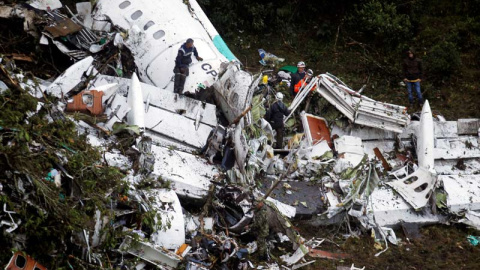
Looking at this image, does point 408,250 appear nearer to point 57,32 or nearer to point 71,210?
point 71,210

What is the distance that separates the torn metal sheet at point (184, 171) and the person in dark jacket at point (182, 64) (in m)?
1.86

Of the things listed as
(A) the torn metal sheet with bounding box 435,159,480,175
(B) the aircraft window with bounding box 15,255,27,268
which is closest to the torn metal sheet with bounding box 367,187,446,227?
(A) the torn metal sheet with bounding box 435,159,480,175

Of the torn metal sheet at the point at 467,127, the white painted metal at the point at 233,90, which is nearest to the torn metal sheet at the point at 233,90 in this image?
the white painted metal at the point at 233,90

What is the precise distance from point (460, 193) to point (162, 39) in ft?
21.3

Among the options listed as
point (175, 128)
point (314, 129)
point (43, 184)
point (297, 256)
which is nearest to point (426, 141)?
point (314, 129)

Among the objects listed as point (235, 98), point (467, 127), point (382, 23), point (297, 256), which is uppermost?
point (382, 23)

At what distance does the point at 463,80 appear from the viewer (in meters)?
16.3

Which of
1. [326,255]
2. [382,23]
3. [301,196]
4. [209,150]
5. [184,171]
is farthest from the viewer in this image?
[382,23]

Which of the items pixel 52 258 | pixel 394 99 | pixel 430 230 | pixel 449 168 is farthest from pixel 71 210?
pixel 394 99

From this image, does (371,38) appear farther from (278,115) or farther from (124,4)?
(124,4)

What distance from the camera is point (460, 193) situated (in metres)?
11.7

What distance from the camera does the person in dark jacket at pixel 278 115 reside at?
12172 mm

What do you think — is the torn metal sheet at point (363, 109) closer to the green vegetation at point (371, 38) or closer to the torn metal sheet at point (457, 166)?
the torn metal sheet at point (457, 166)

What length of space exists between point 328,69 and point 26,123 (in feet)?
30.4
